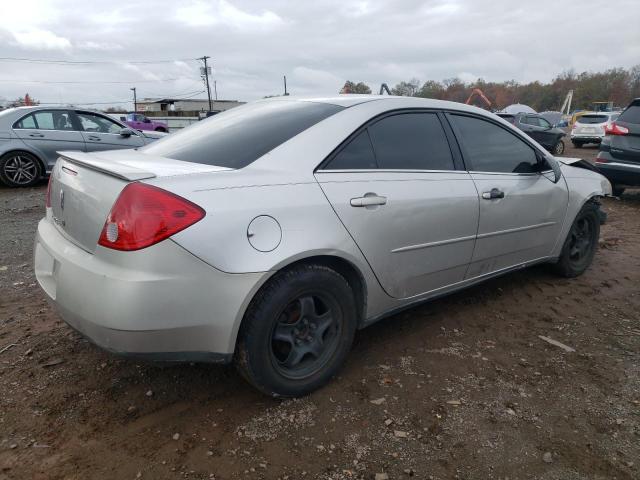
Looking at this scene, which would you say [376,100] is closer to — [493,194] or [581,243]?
[493,194]

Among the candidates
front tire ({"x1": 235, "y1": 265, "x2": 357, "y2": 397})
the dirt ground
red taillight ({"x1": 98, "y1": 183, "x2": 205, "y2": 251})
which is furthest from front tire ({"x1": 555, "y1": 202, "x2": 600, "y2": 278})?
red taillight ({"x1": 98, "y1": 183, "x2": 205, "y2": 251})

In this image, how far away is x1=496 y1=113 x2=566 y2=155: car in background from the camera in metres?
15.7

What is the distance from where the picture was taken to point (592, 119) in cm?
1933

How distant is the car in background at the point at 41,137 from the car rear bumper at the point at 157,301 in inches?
285

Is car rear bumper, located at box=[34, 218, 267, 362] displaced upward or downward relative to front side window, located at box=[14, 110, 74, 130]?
downward

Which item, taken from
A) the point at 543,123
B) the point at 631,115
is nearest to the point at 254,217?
the point at 631,115

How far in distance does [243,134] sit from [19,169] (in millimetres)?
7321

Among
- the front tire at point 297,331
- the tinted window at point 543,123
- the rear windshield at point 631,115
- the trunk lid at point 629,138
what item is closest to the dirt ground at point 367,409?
the front tire at point 297,331

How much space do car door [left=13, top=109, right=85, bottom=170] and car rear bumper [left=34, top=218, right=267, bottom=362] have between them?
728 cm

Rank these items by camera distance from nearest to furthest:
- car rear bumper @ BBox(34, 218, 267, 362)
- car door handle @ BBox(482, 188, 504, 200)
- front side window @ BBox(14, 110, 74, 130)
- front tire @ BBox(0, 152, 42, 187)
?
1. car rear bumper @ BBox(34, 218, 267, 362)
2. car door handle @ BBox(482, 188, 504, 200)
3. front tire @ BBox(0, 152, 42, 187)
4. front side window @ BBox(14, 110, 74, 130)

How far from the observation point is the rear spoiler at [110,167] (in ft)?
6.54

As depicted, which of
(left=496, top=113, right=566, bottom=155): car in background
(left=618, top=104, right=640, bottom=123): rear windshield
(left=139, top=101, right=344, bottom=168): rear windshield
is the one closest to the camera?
(left=139, top=101, right=344, bottom=168): rear windshield

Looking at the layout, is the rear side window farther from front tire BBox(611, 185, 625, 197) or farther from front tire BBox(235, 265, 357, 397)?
front tire BBox(235, 265, 357, 397)

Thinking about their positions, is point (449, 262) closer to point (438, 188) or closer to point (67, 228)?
point (438, 188)
